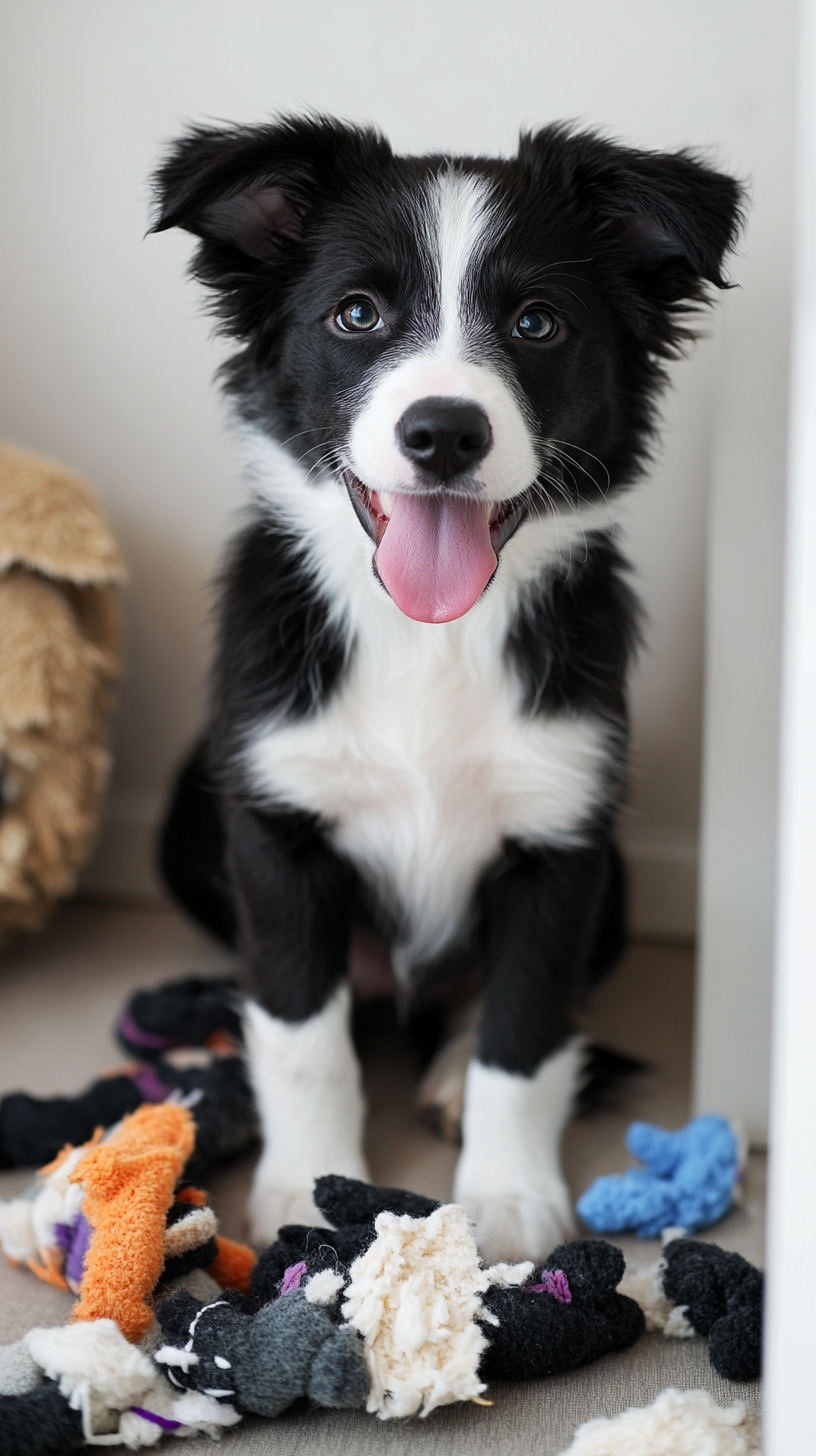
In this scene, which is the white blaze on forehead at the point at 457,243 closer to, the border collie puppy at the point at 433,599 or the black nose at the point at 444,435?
the border collie puppy at the point at 433,599

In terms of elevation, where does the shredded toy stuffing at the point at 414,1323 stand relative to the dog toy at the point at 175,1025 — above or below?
above

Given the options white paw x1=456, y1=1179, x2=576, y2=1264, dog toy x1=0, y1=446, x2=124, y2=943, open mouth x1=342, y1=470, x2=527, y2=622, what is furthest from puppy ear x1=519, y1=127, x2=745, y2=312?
white paw x1=456, y1=1179, x2=576, y2=1264

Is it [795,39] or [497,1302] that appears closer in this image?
[497,1302]

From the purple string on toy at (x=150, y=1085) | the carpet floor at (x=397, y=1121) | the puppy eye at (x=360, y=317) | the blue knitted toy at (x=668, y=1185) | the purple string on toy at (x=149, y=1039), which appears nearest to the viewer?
the carpet floor at (x=397, y=1121)

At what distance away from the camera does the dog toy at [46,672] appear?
6.18 feet

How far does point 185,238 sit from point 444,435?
1.12 metres

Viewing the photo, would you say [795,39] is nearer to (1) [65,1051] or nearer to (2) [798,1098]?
(2) [798,1098]

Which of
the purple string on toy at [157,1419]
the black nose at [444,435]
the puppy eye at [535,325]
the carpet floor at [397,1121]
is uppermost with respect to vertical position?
the puppy eye at [535,325]

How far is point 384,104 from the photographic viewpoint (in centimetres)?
197

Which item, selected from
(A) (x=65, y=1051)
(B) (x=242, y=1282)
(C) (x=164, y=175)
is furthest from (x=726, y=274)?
(A) (x=65, y=1051)

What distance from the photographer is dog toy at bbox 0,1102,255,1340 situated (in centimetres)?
112

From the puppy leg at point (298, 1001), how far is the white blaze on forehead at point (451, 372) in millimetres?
480

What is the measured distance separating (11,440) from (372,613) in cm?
118

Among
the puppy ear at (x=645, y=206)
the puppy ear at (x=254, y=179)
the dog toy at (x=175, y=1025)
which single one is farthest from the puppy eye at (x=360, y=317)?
the dog toy at (x=175, y=1025)
